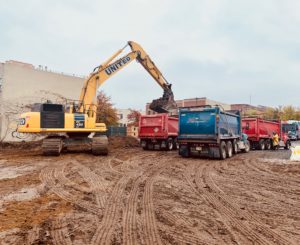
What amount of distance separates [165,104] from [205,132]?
6551mm

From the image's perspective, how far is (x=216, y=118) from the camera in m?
14.0

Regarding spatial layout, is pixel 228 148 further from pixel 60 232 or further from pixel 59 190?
pixel 60 232

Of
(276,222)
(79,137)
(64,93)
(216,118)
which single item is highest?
(64,93)

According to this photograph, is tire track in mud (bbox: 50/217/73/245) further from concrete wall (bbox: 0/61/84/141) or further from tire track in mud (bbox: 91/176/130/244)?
concrete wall (bbox: 0/61/84/141)

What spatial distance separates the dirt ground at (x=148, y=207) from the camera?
13.9 ft

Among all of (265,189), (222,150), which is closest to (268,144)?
(222,150)

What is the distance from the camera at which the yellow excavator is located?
13.3 meters

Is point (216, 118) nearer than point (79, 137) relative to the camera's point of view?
Yes

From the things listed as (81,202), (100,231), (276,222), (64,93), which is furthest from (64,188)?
(64,93)

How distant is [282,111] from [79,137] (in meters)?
66.5

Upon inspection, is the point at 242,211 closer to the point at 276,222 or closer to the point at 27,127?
the point at 276,222

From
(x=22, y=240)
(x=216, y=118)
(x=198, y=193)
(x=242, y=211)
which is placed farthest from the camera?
(x=216, y=118)

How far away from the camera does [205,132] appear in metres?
14.3

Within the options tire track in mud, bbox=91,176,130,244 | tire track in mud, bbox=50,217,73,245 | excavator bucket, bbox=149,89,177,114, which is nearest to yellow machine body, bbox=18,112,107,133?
excavator bucket, bbox=149,89,177,114
